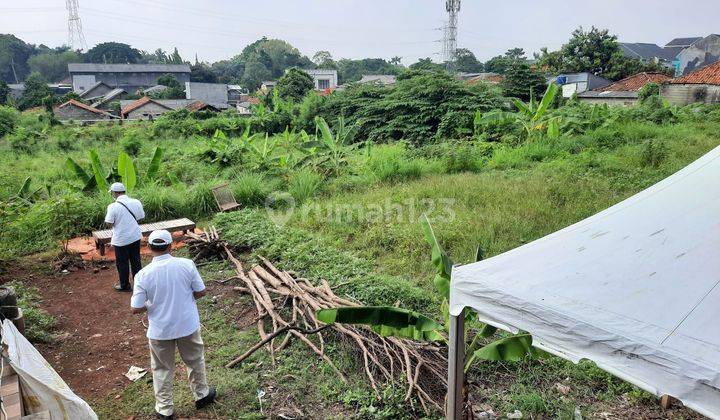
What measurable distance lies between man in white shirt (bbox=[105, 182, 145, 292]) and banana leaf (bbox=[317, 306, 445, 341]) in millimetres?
4007

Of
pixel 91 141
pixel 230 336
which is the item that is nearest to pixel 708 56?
pixel 91 141

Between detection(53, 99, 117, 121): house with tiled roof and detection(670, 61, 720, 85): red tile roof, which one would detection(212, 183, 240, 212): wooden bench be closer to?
detection(670, 61, 720, 85): red tile roof

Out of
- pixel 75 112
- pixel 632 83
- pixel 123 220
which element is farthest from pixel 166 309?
pixel 75 112

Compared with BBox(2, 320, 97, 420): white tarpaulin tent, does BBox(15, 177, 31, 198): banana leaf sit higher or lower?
higher

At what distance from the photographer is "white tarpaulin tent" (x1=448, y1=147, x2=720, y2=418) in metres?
2.14

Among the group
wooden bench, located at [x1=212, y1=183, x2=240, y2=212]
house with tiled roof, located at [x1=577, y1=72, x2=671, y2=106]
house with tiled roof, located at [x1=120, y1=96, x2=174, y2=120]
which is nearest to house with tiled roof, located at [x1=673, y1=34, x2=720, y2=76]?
house with tiled roof, located at [x1=577, y1=72, x2=671, y2=106]

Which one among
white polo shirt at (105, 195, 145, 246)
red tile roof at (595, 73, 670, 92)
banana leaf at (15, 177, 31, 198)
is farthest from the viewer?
red tile roof at (595, 73, 670, 92)

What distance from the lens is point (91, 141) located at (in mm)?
22469

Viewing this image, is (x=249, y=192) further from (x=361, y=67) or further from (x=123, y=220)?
(x=361, y=67)

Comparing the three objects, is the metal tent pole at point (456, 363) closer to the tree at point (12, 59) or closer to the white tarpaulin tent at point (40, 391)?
the white tarpaulin tent at point (40, 391)

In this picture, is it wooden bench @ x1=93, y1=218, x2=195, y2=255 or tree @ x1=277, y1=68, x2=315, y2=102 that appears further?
tree @ x1=277, y1=68, x2=315, y2=102

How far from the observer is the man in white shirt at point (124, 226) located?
624 cm

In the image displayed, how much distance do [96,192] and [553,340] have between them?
11087mm

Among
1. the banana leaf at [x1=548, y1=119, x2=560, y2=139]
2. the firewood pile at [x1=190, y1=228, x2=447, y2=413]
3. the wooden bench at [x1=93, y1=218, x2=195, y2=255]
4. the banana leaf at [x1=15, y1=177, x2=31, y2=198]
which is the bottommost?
the firewood pile at [x1=190, y1=228, x2=447, y2=413]
